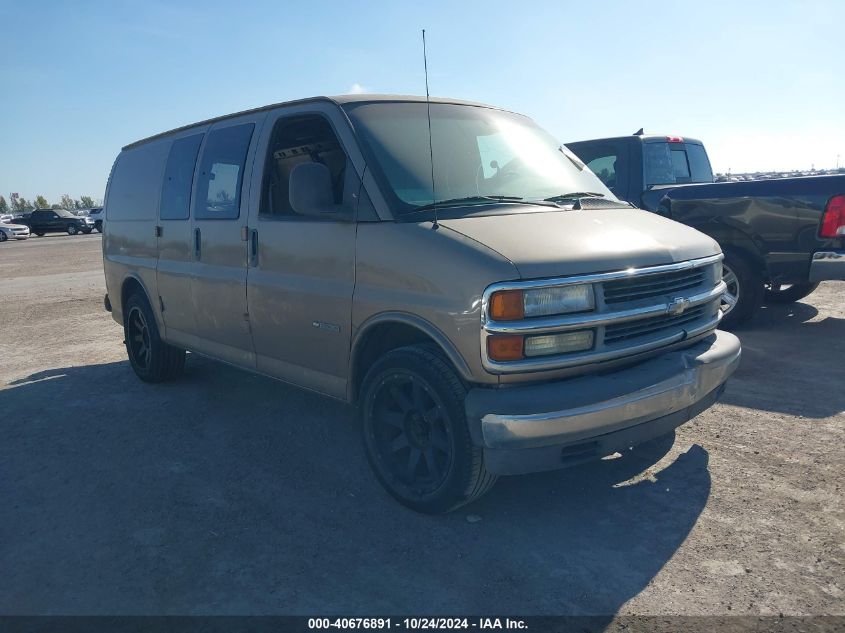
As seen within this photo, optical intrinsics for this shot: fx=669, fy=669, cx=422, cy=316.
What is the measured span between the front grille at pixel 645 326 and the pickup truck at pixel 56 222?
45550mm

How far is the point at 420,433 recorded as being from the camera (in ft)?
11.6

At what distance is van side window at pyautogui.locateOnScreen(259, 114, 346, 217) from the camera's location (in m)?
4.29

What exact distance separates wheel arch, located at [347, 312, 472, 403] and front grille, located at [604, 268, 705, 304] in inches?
30.9

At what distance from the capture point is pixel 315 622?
2.70m

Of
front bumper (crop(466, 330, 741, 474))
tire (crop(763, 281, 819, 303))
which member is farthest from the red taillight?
front bumper (crop(466, 330, 741, 474))

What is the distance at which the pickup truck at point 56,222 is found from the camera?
42.6 meters

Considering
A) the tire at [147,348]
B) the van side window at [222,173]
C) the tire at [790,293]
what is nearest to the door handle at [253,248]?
the van side window at [222,173]

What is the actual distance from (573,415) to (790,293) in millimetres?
6430

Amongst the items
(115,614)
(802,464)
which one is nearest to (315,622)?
(115,614)

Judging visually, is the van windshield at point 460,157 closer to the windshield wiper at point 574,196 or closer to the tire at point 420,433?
the windshield wiper at point 574,196

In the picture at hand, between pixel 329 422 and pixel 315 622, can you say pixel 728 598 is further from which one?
pixel 329 422

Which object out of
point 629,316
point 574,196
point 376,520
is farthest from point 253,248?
point 629,316

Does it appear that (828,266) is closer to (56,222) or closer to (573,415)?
(573,415)

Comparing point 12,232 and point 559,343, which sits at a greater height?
point 12,232
